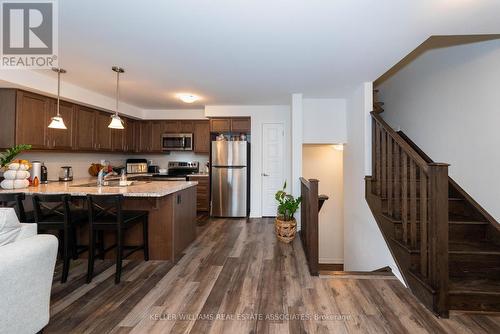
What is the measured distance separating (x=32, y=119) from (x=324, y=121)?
4607 millimetres

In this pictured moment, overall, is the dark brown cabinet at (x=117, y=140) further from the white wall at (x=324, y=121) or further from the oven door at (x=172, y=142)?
the white wall at (x=324, y=121)

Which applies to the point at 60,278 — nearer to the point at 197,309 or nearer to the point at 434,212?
the point at 197,309

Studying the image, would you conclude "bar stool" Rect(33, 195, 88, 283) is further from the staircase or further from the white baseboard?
the white baseboard

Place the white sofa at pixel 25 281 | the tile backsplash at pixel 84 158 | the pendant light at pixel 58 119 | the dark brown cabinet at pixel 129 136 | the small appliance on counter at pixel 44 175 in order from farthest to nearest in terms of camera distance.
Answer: the dark brown cabinet at pixel 129 136 < the tile backsplash at pixel 84 158 < the small appliance on counter at pixel 44 175 < the pendant light at pixel 58 119 < the white sofa at pixel 25 281

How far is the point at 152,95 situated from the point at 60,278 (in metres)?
3.11

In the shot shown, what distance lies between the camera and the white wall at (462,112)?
7.96ft

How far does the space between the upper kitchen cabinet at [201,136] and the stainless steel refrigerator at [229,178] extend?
1.65 ft

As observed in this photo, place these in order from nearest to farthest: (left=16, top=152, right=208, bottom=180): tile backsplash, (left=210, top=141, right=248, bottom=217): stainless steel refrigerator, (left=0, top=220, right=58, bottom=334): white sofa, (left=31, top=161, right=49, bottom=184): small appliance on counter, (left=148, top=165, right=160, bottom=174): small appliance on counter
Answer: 1. (left=0, top=220, right=58, bottom=334): white sofa
2. (left=31, top=161, right=49, bottom=184): small appliance on counter
3. (left=16, top=152, right=208, bottom=180): tile backsplash
4. (left=210, top=141, right=248, bottom=217): stainless steel refrigerator
5. (left=148, top=165, right=160, bottom=174): small appliance on counter

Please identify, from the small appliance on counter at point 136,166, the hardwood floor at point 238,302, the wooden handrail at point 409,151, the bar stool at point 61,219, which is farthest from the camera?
the small appliance on counter at point 136,166

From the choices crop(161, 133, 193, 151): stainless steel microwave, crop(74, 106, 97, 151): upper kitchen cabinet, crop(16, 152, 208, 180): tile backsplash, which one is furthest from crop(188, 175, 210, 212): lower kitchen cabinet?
crop(74, 106, 97, 151): upper kitchen cabinet

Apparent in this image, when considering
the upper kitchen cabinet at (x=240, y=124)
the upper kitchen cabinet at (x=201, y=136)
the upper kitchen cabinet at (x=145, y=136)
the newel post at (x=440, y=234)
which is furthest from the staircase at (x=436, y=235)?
the upper kitchen cabinet at (x=145, y=136)

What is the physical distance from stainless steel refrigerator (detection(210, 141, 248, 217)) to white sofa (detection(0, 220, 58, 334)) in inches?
134

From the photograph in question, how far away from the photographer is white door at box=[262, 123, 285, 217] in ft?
16.5

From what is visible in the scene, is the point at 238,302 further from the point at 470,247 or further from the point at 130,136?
the point at 130,136
